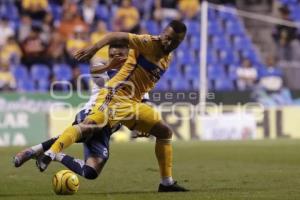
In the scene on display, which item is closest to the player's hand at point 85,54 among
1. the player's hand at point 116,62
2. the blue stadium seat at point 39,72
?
the player's hand at point 116,62

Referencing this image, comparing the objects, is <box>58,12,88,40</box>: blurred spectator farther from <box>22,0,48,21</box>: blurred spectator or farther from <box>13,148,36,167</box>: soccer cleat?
<box>13,148,36,167</box>: soccer cleat

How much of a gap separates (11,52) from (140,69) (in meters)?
15.5

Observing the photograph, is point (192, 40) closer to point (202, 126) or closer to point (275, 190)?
point (202, 126)

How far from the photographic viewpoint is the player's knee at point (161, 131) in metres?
9.73

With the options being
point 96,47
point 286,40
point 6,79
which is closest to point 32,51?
point 6,79

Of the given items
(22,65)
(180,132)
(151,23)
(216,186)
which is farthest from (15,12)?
(216,186)

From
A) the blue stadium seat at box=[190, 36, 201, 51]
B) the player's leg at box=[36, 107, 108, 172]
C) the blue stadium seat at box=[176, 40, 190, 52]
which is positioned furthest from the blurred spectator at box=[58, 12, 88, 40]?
the player's leg at box=[36, 107, 108, 172]

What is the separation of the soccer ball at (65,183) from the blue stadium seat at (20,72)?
1554 cm

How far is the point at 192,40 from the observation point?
2802 centimetres

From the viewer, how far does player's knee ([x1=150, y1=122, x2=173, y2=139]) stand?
9734mm

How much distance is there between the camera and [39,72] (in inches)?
969

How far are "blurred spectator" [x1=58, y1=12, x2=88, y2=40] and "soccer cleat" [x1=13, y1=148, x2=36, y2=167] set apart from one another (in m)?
16.5

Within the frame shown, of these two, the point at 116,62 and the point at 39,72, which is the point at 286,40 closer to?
the point at 39,72

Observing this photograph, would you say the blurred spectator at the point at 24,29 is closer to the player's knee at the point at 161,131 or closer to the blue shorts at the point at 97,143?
the blue shorts at the point at 97,143
